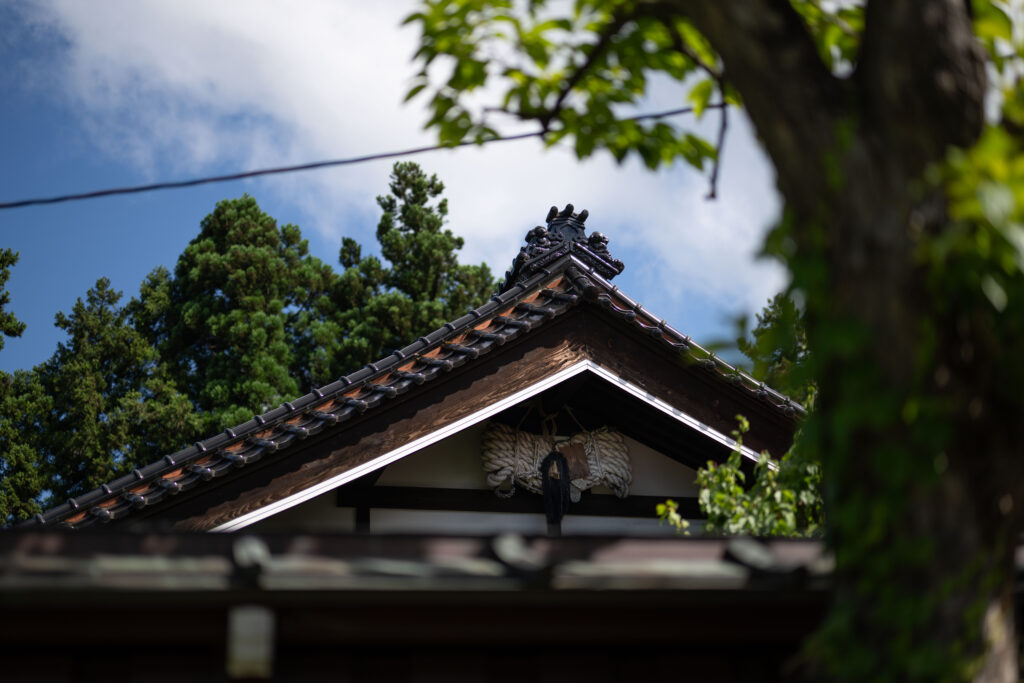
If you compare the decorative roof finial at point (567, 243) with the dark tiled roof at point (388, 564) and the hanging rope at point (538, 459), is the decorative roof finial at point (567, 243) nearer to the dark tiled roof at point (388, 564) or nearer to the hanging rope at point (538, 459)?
the hanging rope at point (538, 459)

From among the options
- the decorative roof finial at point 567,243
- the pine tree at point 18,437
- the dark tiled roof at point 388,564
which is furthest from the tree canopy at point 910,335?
the pine tree at point 18,437

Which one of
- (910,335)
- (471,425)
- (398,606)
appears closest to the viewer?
(910,335)

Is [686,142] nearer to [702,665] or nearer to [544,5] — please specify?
[544,5]

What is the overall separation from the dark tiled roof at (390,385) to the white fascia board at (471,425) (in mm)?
335

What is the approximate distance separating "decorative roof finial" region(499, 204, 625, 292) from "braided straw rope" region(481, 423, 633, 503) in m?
1.93

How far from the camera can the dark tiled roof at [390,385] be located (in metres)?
5.75

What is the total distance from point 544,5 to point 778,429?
4487mm

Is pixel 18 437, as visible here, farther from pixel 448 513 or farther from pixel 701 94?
pixel 701 94

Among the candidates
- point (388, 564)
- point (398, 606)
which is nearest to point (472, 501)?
point (398, 606)

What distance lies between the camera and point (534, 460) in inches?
285

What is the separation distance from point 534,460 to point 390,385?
147 cm

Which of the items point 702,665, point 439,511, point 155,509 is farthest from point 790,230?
point 439,511

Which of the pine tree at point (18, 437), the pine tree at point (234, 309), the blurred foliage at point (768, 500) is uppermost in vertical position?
the pine tree at point (234, 309)

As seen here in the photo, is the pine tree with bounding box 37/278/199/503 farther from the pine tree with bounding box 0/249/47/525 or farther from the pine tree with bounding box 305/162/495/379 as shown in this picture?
the pine tree with bounding box 305/162/495/379
